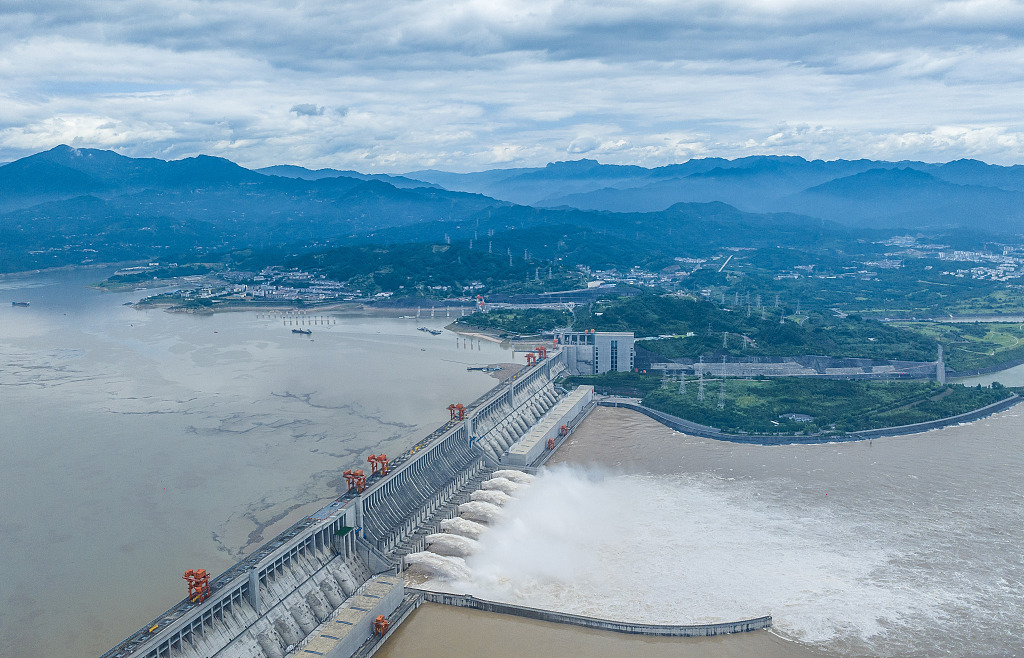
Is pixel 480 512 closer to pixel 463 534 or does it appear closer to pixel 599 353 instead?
pixel 463 534

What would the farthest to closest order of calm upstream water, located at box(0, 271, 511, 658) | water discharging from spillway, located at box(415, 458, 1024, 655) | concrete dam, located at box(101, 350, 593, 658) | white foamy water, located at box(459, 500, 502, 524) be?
white foamy water, located at box(459, 500, 502, 524) → calm upstream water, located at box(0, 271, 511, 658) → water discharging from spillway, located at box(415, 458, 1024, 655) → concrete dam, located at box(101, 350, 593, 658)

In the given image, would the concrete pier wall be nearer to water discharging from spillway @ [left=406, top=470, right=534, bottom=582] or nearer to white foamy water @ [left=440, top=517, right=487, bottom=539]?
water discharging from spillway @ [left=406, top=470, right=534, bottom=582]

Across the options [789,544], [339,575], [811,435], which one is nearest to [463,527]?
[339,575]

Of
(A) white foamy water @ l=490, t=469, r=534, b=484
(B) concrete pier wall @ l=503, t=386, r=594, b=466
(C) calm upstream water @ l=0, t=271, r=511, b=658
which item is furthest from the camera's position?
(B) concrete pier wall @ l=503, t=386, r=594, b=466

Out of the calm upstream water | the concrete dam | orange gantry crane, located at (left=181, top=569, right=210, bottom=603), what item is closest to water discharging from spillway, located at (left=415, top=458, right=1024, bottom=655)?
the concrete dam

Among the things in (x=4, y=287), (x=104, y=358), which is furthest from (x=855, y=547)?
(x=4, y=287)

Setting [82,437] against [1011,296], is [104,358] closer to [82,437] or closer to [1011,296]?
[82,437]
